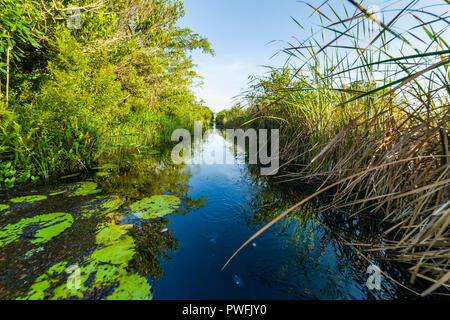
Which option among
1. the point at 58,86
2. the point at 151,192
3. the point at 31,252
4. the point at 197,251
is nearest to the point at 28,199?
the point at 31,252

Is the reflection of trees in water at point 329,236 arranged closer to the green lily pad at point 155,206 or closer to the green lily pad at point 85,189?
the green lily pad at point 155,206

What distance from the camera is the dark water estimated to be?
42.9 inches

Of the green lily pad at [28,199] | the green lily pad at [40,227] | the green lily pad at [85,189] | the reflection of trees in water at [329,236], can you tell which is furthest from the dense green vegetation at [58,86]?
the reflection of trees in water at [329,236]

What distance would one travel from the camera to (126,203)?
7.06 ft

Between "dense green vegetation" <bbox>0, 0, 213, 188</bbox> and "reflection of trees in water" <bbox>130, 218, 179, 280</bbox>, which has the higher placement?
"dense green vegetation" <bbox>0, 0, 213, 188</bbox>

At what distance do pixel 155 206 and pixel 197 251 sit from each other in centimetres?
96

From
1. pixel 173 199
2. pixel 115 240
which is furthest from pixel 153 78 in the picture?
pixel 115 240

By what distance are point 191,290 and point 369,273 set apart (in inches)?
47.5

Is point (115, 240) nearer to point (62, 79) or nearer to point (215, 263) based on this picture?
point (215, 263)

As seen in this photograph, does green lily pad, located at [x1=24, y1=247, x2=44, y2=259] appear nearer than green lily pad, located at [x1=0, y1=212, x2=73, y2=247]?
Yes

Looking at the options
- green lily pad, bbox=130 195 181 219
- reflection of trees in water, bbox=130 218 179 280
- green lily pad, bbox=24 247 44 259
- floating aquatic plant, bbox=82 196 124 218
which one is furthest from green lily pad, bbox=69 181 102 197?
reflection of trees in water, bbox=130 218 179 280

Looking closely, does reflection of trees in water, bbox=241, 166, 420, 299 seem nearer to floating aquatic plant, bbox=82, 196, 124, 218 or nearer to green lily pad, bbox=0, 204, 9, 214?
floating aquatic plant, bbox=82, 196, 124, 218

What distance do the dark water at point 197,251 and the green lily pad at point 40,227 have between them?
26 mm

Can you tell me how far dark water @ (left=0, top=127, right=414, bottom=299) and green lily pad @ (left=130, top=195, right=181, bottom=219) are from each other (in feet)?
0.24
